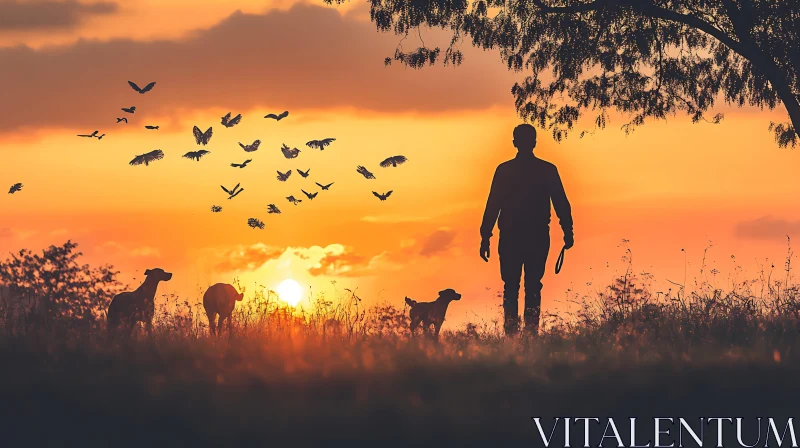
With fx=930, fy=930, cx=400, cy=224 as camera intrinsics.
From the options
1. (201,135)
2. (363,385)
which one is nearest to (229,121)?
(201,135)

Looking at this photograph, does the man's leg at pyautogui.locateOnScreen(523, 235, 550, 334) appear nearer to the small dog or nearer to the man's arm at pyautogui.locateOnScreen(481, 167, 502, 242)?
the man's arm at pyautogui.locateOnScreen(481, 167, 502, 242)

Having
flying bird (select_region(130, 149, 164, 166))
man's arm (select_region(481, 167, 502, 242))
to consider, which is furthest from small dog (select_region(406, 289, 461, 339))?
flying bird (select_region(130, 149, 164, 166))

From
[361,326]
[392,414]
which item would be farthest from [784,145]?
[392,414]

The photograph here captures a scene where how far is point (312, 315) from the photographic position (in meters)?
13.4

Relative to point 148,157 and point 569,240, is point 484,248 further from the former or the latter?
point 148,157

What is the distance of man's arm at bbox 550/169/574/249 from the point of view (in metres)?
13.5

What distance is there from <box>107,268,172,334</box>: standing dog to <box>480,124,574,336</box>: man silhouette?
5.22m

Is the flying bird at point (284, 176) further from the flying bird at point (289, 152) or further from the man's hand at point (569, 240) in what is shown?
the man's hand at point (569, 240)

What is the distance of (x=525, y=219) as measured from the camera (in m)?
13.3

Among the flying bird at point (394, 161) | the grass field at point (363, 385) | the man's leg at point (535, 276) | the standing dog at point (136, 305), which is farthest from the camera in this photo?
the flying bird at point (394, 161)

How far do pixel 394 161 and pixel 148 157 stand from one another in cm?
471

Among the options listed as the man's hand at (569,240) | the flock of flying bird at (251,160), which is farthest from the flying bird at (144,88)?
the man's hand at (569,240)

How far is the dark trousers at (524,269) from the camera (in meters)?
13.3

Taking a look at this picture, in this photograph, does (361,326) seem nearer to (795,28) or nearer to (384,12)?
(384,12)
